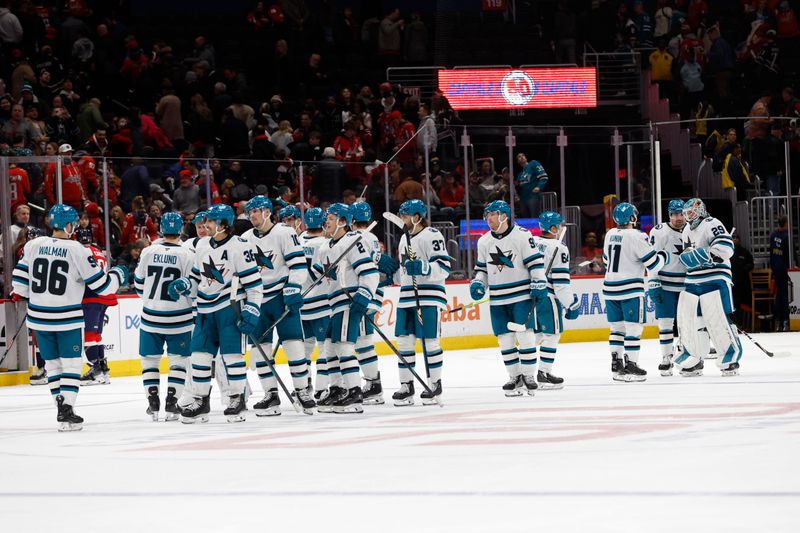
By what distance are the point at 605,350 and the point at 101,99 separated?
845 centimetres

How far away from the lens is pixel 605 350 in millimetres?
16734

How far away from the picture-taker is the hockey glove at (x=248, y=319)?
9.78 meters

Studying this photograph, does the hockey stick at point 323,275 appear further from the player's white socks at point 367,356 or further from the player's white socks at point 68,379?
the player's white socks at point 68,379

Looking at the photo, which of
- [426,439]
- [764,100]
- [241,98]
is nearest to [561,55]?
[764,100]

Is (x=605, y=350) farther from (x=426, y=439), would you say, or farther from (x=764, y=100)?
(x=426, y=439)

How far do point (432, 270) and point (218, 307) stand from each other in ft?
6.48

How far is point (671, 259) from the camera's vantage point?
42.5 feet

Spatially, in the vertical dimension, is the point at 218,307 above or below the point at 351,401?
above

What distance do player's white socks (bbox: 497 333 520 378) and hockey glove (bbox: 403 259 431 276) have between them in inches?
35.0

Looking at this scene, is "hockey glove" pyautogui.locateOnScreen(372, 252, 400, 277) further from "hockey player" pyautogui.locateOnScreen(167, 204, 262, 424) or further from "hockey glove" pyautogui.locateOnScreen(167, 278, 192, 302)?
"hockey glove" pyautogui.locateOnScreen(167, 278, 192, 302)

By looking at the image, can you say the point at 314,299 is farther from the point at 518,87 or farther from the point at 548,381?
the point at 518,87

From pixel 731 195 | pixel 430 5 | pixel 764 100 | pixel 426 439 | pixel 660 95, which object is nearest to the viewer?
pixel 426 439

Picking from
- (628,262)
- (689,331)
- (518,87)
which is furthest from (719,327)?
(518,87)

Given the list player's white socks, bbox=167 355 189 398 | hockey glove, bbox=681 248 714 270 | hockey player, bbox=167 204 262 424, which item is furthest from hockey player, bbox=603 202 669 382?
player's white socks, bbox=167 355 189 398
